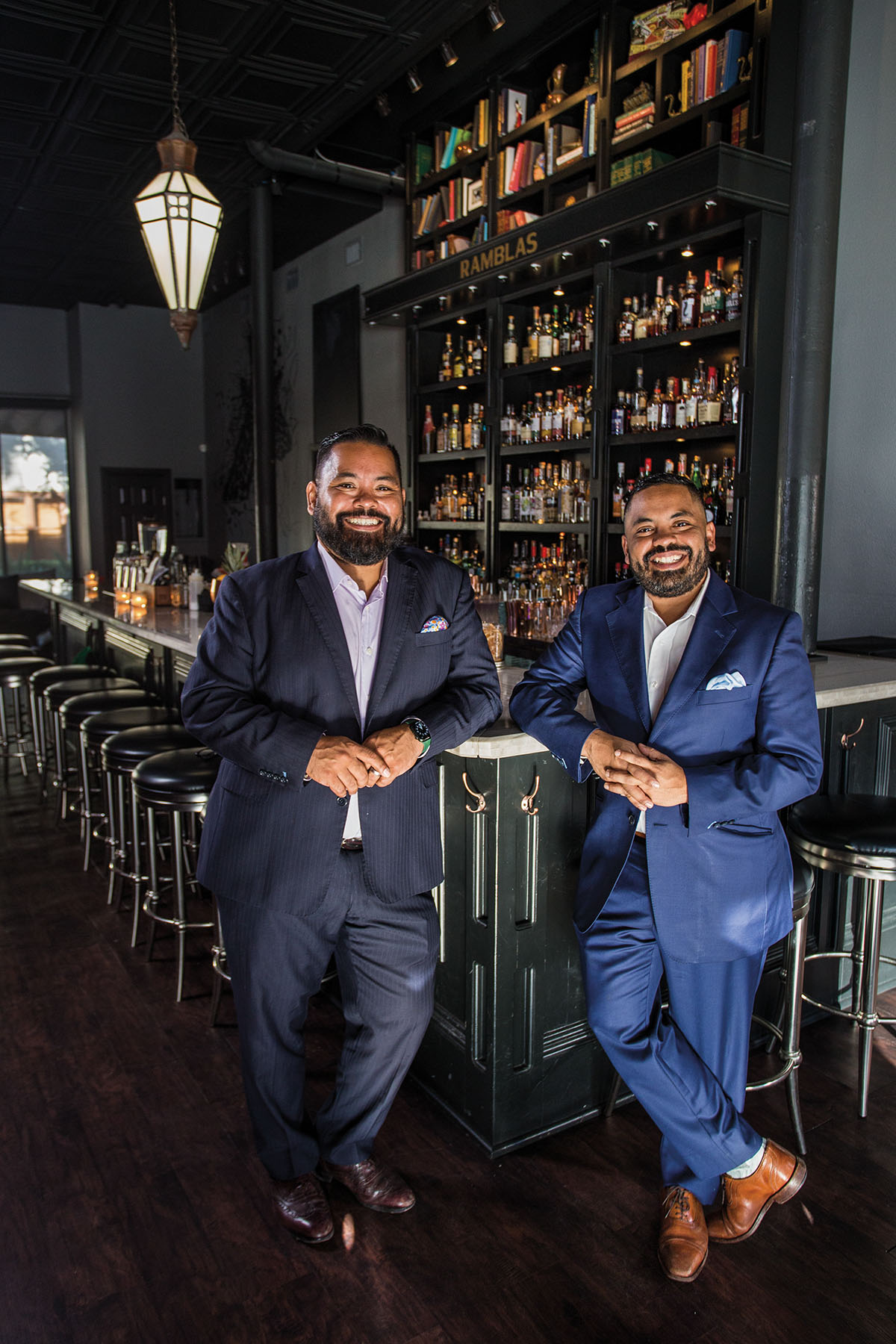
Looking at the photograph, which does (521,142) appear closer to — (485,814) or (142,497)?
(485,814)

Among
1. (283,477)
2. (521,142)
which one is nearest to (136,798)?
(521,142)

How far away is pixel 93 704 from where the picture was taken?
439 cm

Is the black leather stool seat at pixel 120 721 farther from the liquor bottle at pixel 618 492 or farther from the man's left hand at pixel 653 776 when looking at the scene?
the man's left hand at pixel 653 776

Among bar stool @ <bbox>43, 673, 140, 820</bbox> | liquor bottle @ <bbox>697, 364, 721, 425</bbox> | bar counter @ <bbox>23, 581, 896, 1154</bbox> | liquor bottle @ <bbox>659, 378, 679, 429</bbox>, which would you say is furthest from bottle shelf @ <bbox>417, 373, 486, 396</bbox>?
bar counter @ <bbox>23, 581, 896, 1154</bbox>

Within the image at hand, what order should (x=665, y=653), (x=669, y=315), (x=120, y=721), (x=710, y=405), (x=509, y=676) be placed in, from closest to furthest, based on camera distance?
(x=665, y=653), (x=509, y=676), (x=120, y=721), (x=710, y=405), (x=669, y=315)

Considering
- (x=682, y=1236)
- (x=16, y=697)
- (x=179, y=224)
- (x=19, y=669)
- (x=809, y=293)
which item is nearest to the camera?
(x=682, y=1236)

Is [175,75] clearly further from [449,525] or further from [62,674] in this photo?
[62,674]

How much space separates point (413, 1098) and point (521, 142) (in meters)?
4.82

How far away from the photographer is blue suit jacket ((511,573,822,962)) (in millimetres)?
1881

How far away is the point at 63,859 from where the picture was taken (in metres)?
4.54

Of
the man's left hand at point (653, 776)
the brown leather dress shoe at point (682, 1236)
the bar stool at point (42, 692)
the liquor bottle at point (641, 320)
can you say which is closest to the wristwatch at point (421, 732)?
the man's left hand at point (653, 776)

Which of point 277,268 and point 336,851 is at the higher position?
point 277,268

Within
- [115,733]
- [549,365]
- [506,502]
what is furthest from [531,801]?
[506,502]

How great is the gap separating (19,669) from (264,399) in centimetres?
298
